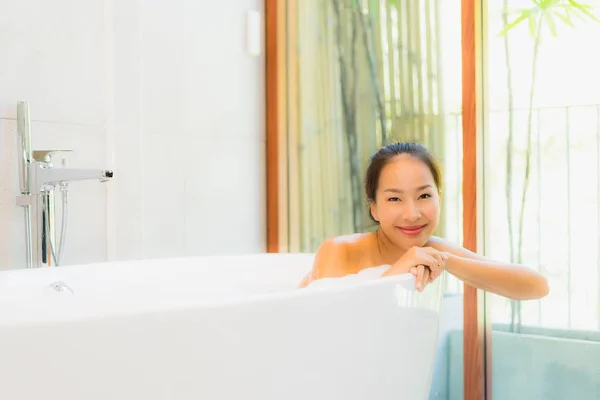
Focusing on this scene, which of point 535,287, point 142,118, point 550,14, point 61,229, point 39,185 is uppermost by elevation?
point 550,14

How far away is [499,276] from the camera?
1524 mm

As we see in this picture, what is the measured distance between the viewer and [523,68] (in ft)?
6.97

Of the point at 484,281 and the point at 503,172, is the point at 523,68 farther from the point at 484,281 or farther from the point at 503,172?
the point at 484,281

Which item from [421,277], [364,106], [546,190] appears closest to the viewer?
[421,277]

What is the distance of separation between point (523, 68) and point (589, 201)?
1.41 feet

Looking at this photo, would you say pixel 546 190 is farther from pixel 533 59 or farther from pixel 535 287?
pixel 535 287

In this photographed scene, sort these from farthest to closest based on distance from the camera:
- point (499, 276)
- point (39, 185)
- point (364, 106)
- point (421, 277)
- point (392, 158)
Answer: point (364, 106) < point (39, 185) < point (392, 158) < point (499, 276) < point (421, 277)

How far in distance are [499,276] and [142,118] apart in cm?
128

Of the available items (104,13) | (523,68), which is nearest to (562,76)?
(523,68)

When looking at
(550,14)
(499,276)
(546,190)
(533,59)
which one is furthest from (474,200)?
(499,276)

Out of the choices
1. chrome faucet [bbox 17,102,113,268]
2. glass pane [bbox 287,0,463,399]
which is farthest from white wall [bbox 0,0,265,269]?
glass pane [bbox 287,0,463,399]

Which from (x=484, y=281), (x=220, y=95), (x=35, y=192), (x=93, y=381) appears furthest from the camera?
(x=220, y=95)

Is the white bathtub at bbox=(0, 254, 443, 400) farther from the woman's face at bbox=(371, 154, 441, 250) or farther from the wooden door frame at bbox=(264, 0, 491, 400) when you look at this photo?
the wooden door frame at bbox=(264, 0, 491, 400)

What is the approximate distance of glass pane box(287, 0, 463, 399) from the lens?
225 cm
